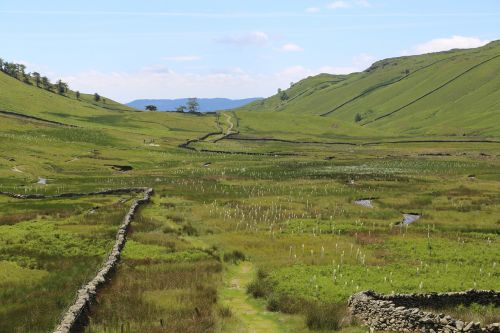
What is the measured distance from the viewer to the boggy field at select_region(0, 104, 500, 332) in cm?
2756

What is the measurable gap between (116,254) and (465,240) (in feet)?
112

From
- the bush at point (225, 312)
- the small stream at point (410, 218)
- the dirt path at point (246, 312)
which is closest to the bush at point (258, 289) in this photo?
the dirt path at point (246, 312)

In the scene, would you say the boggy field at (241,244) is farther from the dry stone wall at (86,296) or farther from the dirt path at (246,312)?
the dry stone wall at (86,296)

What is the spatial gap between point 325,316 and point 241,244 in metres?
20.5

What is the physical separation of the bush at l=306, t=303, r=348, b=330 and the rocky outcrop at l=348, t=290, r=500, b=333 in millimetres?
779

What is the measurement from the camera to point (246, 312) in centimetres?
2853

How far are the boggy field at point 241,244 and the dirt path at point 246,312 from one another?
4.4 inches

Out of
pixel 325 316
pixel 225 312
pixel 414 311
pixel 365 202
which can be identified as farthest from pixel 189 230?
pixel 365 202

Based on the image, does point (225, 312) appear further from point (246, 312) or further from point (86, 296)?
point (86, 296)

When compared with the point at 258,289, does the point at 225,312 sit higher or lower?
higher

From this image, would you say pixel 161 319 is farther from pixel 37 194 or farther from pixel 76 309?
pixel 37 194

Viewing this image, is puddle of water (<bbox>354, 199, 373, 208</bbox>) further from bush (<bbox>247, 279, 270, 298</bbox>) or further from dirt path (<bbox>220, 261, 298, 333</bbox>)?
bush (<bbox>247, 279, 270, 298</bbox>)

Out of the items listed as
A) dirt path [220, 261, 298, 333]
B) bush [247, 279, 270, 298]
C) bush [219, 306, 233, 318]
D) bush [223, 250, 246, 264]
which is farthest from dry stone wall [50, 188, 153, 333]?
bush [247, 279, 270, 298]

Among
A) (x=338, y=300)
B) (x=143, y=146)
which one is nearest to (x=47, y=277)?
(x=338, y=300)
